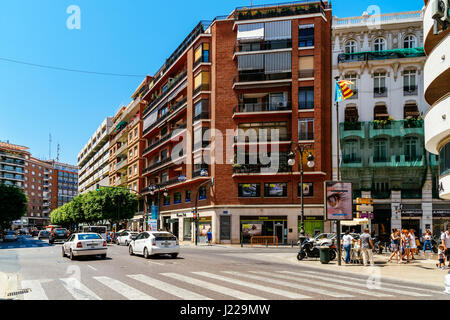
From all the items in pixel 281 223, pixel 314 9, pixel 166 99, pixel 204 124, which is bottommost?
pixel 281 223

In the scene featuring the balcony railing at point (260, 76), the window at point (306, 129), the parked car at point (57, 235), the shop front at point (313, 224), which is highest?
the balcony railing at point (260, 76)

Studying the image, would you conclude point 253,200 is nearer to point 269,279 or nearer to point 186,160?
point 186,160

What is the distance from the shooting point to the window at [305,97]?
4203 cm

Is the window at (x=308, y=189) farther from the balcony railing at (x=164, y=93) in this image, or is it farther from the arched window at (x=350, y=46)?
the balcony railing at (x=164, y=93)

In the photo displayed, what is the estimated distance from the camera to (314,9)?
42781 millimetres

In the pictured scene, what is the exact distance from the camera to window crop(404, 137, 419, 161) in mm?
40281

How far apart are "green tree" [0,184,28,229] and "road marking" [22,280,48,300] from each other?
52.4 metres

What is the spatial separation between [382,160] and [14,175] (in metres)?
123

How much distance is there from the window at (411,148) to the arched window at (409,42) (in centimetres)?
947

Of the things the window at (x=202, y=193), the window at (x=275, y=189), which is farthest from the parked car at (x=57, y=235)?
the window at (x=275, y=189)

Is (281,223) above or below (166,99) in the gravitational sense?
below
